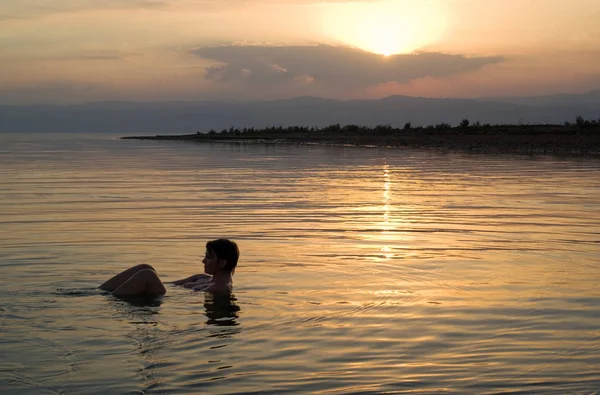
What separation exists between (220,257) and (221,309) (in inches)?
48.2

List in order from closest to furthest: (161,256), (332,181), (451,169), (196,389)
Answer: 1. (196,389)
2. (161,256)
3. (332,181)
4. (451,169)

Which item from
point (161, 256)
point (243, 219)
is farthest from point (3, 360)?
point (243, 219)

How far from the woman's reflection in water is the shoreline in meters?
30.6

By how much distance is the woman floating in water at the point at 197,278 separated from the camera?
365 inches

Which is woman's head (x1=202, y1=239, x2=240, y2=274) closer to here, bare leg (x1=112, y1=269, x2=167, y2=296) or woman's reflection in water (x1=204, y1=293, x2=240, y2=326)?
woman's reflection in water (x1=204, y1=293, x2=240, y2=326)

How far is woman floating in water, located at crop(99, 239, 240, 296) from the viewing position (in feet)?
30.4

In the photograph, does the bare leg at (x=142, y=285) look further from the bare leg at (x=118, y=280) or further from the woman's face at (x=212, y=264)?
the woman's face at (x=212, y=264)

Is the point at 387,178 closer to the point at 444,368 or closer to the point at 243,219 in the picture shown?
the point at 243,219

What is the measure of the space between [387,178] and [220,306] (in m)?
17.0

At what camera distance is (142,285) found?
928 centimetres

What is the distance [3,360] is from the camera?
254 inches

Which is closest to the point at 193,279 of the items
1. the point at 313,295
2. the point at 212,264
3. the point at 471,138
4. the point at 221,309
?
the point at 212,264

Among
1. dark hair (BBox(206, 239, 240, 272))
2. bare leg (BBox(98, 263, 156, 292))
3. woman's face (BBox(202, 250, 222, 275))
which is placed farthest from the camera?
dark hair (BBox(206, 239, 240, 272))

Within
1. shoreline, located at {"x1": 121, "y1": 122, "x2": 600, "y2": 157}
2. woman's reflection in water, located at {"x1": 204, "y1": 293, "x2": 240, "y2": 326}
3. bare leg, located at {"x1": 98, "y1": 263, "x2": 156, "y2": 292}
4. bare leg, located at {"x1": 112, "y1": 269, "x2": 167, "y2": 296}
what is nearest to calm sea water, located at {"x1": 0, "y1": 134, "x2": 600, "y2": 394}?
woman's reflection in water, located at {"x1": 204, "y1": 293, "x2": 240, "y2": 326}
